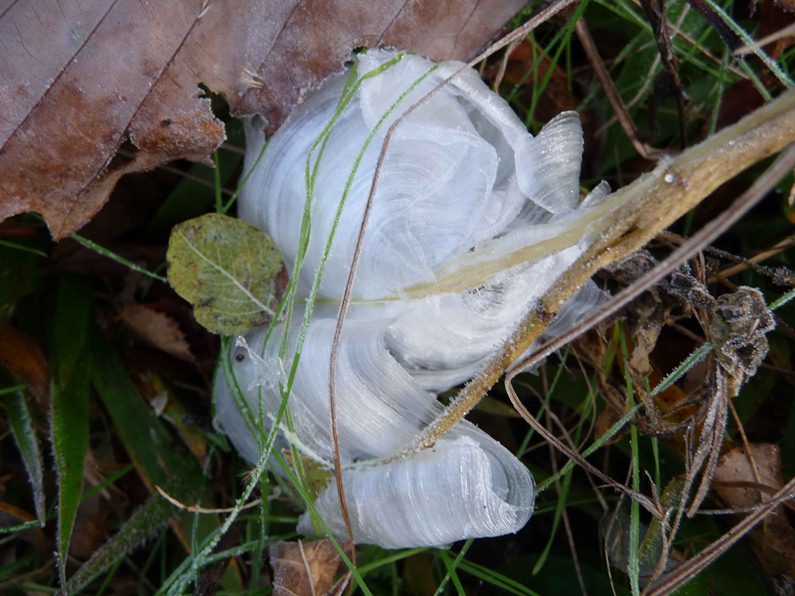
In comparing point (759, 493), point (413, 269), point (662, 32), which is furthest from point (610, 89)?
point (759, 493)

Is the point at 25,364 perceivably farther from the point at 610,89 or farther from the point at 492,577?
the point at 610,89

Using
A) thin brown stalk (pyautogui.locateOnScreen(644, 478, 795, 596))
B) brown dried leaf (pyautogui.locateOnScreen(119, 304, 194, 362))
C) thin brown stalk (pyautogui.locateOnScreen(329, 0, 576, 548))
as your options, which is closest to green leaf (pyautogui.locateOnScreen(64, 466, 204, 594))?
brown dried leaf (pyautogui.locateOnScreen(119, 304, 194, 362))

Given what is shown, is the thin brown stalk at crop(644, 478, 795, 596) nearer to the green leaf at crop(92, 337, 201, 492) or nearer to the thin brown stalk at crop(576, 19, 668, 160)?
the thin brown stalk at crop(576, 19, 668, 160)

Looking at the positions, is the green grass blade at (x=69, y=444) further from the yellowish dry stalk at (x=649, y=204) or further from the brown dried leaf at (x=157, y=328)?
the yellowish dry stalk at (x=649, y=204)

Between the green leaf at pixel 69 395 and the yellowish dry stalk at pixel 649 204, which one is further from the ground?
the yellowish dry stalk at pixel 649 204

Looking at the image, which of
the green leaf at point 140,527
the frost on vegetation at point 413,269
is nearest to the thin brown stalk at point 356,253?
the frost on vegetation at point 413,269

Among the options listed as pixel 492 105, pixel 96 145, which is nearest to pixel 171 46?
pixel 96 145
